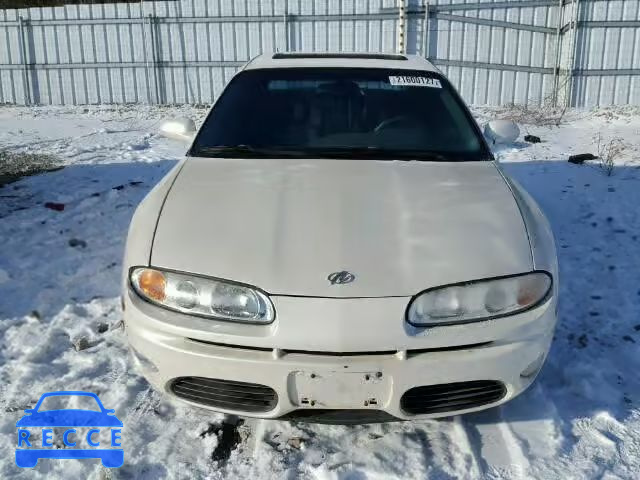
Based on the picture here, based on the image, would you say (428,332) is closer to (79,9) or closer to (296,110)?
(296,110)

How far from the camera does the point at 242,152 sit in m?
2.90

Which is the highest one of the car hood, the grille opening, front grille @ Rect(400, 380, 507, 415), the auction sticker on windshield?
the auction sticker on windshield

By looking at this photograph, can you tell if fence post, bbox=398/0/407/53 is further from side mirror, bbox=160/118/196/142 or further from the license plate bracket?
the license plate bracket

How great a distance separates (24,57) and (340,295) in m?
15.5

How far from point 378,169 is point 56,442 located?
181 cm

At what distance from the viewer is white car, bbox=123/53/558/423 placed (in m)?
1.86

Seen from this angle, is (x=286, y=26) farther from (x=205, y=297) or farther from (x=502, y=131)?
(x=205, y=297)

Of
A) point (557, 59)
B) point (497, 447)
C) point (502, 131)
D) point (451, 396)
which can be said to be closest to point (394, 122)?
point (502, 131)

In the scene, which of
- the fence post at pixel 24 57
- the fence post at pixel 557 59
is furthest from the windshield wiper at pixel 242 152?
the fence post at pixel 24 57

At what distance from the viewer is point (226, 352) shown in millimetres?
1911

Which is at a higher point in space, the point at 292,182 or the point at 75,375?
the point at 292,182

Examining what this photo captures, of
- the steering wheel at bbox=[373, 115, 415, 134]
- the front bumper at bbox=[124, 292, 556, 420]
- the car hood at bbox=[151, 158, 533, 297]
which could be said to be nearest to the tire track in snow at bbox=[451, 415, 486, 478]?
the front bumper at bbox=[124, 292, 556, 420]

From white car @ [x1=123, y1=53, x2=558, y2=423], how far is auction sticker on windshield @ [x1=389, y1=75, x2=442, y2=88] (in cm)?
99

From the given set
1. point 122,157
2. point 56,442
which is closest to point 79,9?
point 122,157
